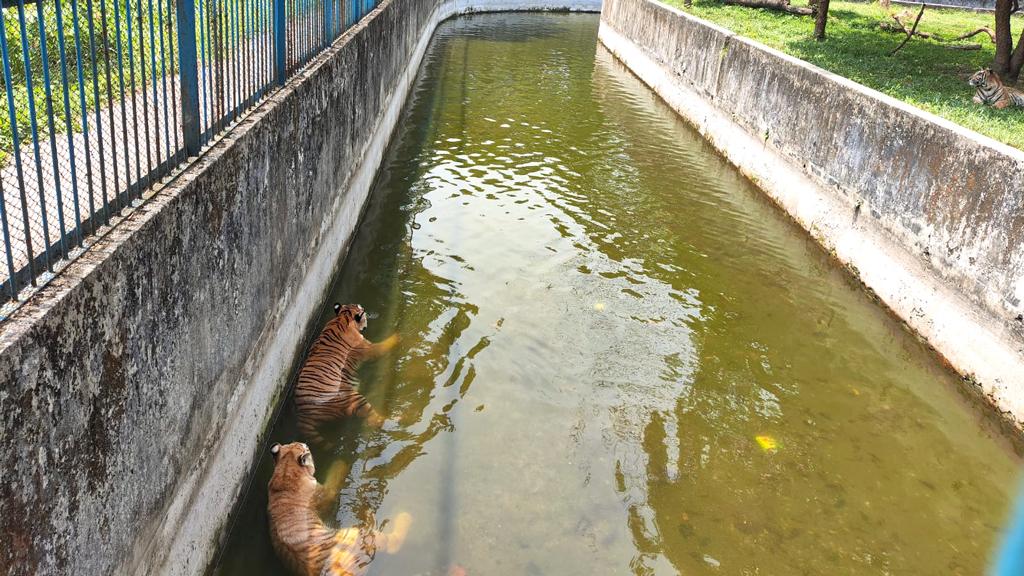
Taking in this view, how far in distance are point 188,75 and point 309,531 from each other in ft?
8.80

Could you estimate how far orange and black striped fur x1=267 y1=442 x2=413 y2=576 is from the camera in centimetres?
442

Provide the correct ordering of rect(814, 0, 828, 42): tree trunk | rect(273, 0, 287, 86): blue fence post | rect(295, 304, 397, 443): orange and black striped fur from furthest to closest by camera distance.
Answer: rect(814, 0, 828, 42): tree trunk, rect(273, 0, 287, 86): blue fence post, rect(295, 304, 397, 443): orange and black striped fur

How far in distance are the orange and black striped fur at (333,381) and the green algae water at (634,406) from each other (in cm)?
14

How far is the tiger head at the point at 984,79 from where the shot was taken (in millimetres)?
12383

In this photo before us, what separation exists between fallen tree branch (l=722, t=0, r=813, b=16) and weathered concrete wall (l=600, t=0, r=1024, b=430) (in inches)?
430

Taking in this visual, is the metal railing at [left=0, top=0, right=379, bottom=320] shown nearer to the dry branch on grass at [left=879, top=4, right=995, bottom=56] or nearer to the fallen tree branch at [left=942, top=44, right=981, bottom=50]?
the dry branch on grass at [left=879, top=4, right=995, bottom=56]

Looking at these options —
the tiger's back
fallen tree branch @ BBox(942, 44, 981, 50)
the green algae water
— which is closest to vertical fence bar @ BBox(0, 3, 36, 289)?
the green algae water

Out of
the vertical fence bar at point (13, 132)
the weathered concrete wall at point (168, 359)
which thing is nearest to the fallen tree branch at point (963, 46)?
the weathered concrete wall at point (168, 359)

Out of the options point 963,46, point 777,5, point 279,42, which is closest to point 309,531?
point 279,42

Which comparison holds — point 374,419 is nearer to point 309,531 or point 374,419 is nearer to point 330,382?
point 330,382

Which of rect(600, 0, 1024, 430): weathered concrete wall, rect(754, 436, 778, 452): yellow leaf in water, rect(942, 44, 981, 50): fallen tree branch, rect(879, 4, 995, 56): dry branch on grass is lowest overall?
rect(754, 436, 778, 452): yellow leaf in water

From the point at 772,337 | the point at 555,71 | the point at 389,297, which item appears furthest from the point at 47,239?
→ the point at 555,71

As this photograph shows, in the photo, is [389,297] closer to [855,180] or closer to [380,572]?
[380,572]

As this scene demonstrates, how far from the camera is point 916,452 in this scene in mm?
6234
